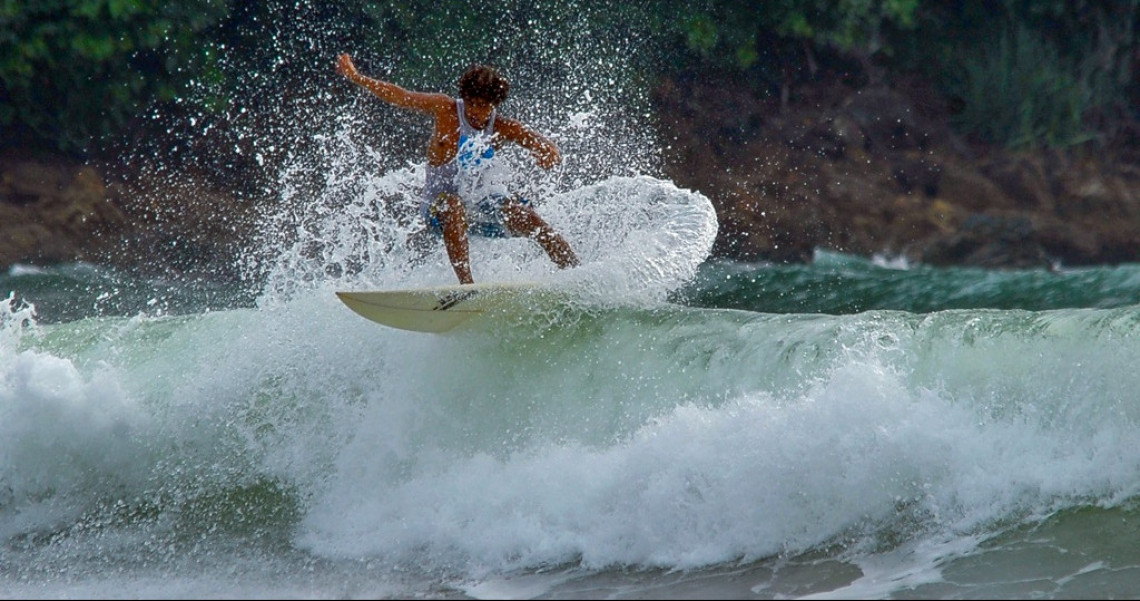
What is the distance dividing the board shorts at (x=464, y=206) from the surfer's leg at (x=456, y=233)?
0.03 m

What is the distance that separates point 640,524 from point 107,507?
122 inches

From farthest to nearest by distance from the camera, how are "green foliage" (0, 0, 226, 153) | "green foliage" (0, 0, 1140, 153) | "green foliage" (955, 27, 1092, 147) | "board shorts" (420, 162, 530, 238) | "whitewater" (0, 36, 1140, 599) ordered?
1. "green foliage" (955, 27, 1092, 147)
2. "green foliage" (0, 0, 1140, 153)
3. "green foliage" (0, 0, 226, 153)
4. "board shorts" (420, 162, 530, 238)
5. "whitewater" (0, 36, 1140, 599)

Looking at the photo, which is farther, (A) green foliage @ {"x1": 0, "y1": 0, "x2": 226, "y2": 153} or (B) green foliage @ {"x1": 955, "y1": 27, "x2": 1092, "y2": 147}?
(B) green foliage @ {"x1": 955, "y1": 27, "x2": 1092, "y2": 147}

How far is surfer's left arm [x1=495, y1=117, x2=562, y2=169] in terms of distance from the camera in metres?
6.58

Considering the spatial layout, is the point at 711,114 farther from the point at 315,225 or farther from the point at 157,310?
the point at 157,310

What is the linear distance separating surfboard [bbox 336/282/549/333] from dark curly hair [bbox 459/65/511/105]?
3.21 ft

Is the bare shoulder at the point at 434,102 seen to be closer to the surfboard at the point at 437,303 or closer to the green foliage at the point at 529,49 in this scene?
the surfboard at the point at 437,303

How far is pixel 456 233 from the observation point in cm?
671

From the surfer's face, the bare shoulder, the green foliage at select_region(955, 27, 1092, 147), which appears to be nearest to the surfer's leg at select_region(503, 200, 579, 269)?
the surfer's face

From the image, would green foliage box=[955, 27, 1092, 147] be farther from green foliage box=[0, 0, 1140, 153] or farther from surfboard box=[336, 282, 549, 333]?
surfboard box=[336, 282, 549, 333]

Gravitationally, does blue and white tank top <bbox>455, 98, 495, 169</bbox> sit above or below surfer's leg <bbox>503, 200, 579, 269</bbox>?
above

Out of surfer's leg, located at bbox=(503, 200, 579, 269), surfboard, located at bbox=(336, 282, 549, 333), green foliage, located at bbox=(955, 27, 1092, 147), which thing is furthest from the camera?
green foliage, located at bbox=(955, 27, 1092, 147)

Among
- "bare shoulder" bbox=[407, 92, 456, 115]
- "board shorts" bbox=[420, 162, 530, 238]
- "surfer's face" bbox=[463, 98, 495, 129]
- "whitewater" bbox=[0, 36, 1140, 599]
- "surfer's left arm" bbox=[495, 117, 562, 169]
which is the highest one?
"bare shoulder" bbox=[407, 92, 456, 115]

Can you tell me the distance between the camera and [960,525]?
17.3 feet
